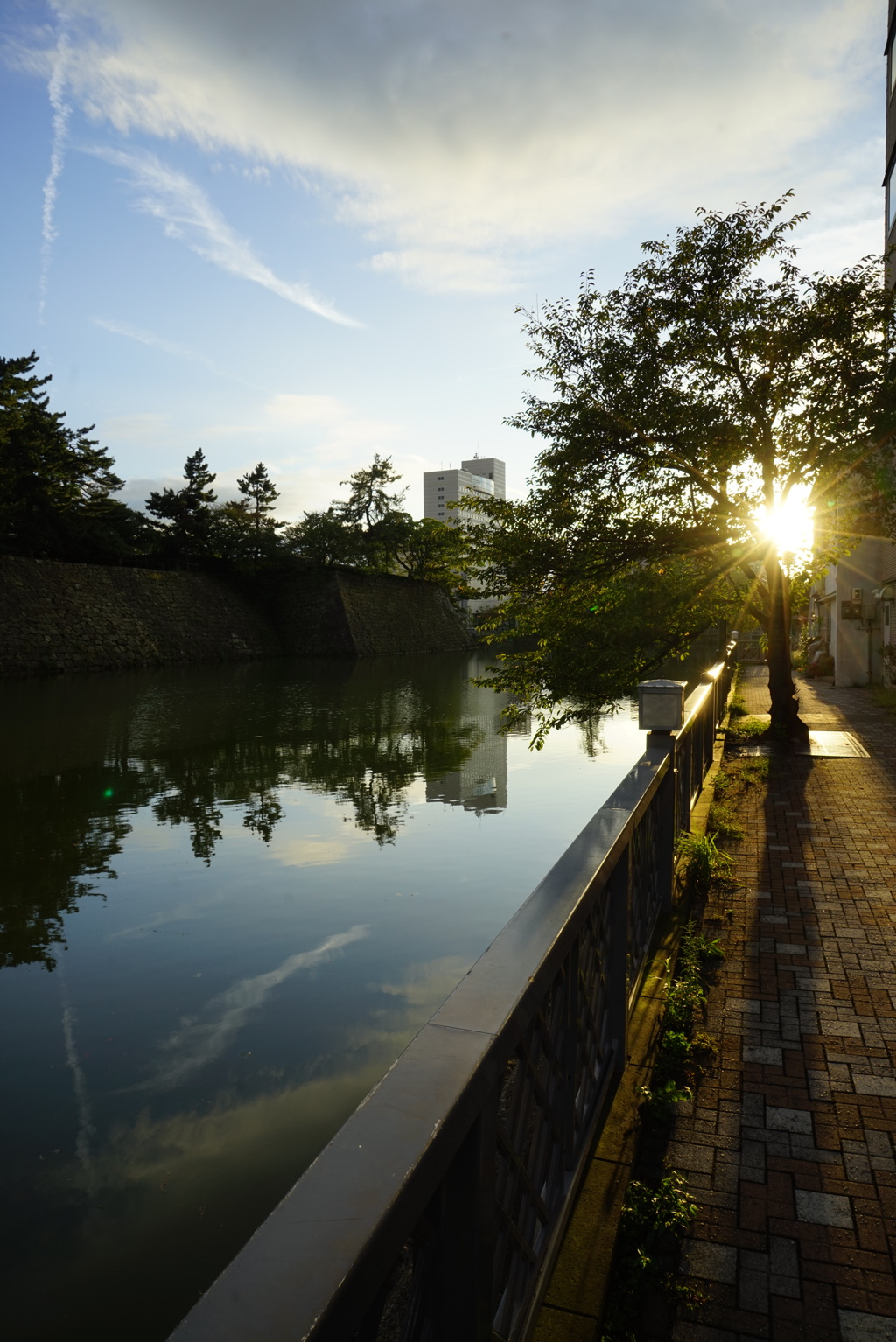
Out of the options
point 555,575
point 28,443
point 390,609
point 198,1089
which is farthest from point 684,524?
point 390,609

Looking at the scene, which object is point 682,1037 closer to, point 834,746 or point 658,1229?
point 658,1229

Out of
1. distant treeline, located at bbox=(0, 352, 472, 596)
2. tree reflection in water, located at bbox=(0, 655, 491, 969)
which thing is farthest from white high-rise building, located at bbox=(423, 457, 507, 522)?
tree reflection in water, located at bbox=(0, 655, 491, 969)

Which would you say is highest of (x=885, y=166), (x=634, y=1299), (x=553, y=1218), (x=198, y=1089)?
(x=885, y=166)

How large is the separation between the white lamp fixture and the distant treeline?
23178mm

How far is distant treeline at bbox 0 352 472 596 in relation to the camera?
34.3 metres

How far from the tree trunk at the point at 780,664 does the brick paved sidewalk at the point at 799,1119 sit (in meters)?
6.42

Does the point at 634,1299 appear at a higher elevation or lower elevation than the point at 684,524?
lower

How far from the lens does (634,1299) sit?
2.13 meters

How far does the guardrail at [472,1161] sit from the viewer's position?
94cm

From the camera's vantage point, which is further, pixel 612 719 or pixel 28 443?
pixel 28 443

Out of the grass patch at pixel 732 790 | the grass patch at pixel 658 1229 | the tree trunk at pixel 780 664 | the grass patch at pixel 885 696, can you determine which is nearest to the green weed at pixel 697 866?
the grass patch at pixel 732 790

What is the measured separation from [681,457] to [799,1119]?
32.1 feet

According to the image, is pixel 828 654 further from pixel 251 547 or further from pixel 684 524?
pixel 251 547

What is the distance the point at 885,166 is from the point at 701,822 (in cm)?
2076
